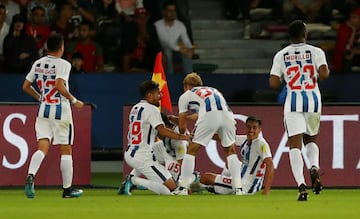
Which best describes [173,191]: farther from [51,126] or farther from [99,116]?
[99,116]

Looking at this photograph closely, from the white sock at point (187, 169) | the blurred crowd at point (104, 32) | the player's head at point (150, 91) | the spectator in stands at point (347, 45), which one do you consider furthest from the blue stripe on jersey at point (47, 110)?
the spectator in stands at point (347, 45)

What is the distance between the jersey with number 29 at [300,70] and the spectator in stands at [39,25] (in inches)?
298

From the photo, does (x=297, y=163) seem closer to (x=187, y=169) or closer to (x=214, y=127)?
(x=214, y=127)

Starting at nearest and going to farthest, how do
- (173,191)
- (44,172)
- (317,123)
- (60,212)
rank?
(60,212), (317,123), (173,191), (44,172)

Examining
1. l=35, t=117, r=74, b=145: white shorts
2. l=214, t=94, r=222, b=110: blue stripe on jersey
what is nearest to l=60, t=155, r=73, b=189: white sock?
l=35, t=117, r=74, b=145: white shorts

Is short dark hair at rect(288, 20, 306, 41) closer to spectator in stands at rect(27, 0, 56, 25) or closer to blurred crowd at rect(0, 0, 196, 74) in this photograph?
blurred crowd at rect(0, 0, 196, 74)

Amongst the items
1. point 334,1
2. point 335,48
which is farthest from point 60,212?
point 334,1

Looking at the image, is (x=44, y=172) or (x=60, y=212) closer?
(x=60, y=212)

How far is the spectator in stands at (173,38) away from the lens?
2192cm

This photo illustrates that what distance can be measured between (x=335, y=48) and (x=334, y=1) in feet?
6.64

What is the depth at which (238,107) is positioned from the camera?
60.1 ft

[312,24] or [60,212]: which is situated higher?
[312,24]

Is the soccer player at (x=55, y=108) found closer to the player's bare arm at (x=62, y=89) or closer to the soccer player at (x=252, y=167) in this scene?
the player's bare arm at (x=62, y=89)

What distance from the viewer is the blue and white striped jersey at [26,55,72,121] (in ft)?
51.3
